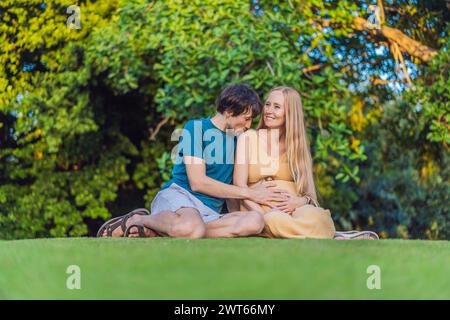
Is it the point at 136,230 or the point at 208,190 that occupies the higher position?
the point at 208,190

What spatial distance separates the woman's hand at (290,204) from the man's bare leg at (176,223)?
0.74m

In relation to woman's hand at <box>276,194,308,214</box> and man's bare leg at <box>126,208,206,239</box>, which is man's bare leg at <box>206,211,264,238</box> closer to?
man's bare leg at <box>126,208,206,239</box>

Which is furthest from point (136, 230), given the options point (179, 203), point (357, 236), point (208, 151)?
point (357, 236)

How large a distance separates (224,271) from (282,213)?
2567 millimetres

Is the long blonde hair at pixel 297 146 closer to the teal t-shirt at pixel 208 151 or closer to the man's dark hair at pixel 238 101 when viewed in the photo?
the man's dark hair at pixel 238 101

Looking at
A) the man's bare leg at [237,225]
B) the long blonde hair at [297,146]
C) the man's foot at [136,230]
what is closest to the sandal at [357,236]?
the long blonde hair at [297,146]

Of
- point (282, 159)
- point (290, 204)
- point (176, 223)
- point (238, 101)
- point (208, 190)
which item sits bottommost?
point (176, 223)

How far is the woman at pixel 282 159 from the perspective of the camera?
252 inches

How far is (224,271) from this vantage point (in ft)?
12.2

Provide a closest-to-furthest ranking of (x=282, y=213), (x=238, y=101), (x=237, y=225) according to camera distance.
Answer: (x=237, y=225) < (x=282, y=213) < (x=238, y=101)

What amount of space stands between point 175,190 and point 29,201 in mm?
6643

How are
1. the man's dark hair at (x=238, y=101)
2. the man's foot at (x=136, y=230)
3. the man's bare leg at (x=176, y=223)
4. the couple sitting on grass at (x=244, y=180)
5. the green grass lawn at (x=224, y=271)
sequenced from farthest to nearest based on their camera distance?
the man's dark hair at (x=238, y=101), the man's foot at (x=136, y=230), the couple sitting on grass at (x=244, y=180), the man's bare leg at (x=176, y=223), the green grass lawn at (x=224, y=271)

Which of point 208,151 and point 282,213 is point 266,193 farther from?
point 208,151

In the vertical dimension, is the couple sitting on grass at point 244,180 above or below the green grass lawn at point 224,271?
above
